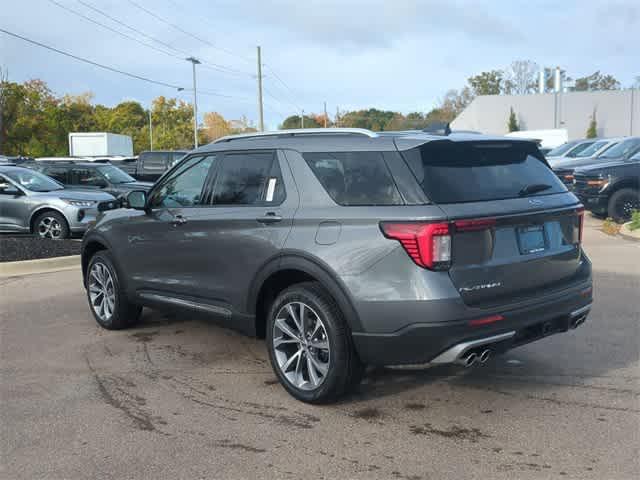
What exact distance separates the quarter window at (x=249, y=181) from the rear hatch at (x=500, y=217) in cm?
114

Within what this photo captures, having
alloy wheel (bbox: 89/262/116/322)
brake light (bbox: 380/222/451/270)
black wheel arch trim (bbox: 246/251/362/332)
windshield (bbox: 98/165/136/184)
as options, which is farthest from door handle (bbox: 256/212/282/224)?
windshield (bbox: 98/165/136/184)

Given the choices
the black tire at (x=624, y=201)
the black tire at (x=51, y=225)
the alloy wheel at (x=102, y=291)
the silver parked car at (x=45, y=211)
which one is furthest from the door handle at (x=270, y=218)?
the black tire at (x=624, y=201)

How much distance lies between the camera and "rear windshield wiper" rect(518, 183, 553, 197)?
14.8 feet

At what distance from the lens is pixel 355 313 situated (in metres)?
4.18

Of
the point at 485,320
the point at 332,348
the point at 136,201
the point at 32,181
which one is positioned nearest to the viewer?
the point at 485,320

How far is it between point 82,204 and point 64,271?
3159 millimetres

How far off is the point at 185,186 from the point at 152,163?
20201mm

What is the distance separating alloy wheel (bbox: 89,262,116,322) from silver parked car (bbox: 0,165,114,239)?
652 centimetres

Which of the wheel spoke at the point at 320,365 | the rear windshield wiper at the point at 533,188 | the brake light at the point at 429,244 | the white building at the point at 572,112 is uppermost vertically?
the white building at the point at 572,112

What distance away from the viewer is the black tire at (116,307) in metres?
6.53

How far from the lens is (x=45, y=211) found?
43.4ft

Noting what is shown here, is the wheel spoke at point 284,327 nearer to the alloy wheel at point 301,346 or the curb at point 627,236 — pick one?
the alloy wheel at point 301,346

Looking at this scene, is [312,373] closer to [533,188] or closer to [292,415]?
[292,415]

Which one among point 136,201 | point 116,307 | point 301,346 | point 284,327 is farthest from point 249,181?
point 116,307
